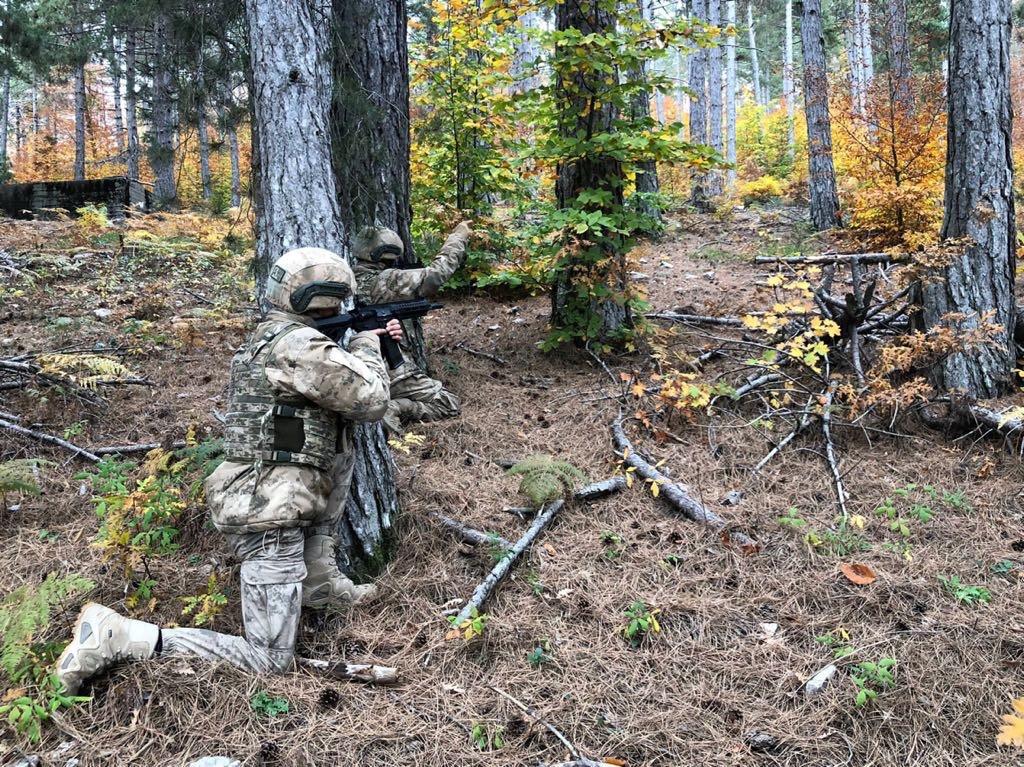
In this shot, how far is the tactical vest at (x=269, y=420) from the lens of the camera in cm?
327

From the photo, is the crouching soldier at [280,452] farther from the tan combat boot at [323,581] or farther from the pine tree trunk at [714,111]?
the pine tree trunk at [714,111]

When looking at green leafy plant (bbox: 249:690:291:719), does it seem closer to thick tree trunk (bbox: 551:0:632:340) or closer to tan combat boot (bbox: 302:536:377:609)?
tan combat boot (bbox: 302:536:377:609)

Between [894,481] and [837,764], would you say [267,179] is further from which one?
[894,481]

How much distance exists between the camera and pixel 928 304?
18.3 ft

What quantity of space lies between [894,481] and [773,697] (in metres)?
2.31

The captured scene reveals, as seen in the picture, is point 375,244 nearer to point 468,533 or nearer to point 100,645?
point 468,533

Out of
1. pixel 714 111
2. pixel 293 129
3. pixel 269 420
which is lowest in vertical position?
pixel 269 420

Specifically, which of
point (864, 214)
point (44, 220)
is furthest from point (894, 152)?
point (44, 220)

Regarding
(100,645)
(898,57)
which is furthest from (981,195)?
(898,57)

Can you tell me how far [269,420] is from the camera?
3.28 m

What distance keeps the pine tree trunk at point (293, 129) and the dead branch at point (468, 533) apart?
633 millimetres

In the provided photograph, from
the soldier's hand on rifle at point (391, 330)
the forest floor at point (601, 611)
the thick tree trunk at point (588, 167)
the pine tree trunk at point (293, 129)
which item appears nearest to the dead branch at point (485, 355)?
the thick tree trunk at point (588, 167)

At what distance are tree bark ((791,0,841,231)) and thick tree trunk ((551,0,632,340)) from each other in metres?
6.83

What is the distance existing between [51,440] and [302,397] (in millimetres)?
3068
